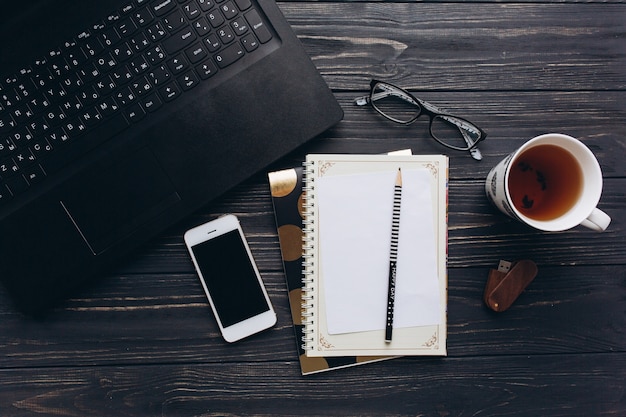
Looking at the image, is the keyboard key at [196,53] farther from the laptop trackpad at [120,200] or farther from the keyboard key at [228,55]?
the laptop trackpad at [120,200]

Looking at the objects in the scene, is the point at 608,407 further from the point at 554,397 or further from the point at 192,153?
the point at 192,153

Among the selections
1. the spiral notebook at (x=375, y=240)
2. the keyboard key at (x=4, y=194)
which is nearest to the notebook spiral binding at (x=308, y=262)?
the spiral notebook at (x=375, y=240)

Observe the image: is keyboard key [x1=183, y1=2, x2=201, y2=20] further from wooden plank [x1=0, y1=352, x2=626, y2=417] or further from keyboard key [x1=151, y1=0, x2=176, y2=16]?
wooden plank [x1=0, y1=352, x2=626, y2=417]

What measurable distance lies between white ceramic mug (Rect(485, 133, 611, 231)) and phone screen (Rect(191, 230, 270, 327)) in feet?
1.03

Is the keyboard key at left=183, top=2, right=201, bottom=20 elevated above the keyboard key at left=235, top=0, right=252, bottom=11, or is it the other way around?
the keyboard key at left=183, top=2, right=201, bottom=20

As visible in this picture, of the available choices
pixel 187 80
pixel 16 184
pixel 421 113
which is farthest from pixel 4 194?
pixel 421 113

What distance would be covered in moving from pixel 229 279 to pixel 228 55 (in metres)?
0.27

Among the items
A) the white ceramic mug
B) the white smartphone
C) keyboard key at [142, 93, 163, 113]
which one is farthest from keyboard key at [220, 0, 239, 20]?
the white ceramic mug

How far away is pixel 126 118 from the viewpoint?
58cm

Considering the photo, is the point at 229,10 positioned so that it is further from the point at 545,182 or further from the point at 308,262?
the point at 545,182

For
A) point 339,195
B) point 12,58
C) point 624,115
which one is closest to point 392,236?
point 339,195

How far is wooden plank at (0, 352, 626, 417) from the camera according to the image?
2.04 ft

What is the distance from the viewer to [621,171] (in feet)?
2.14

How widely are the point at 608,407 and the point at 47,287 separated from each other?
2.30ft
